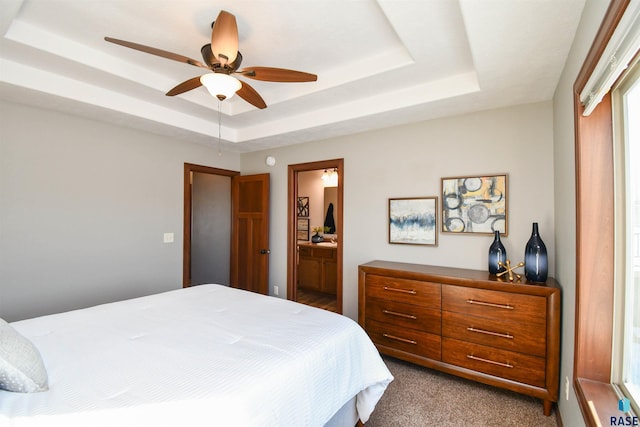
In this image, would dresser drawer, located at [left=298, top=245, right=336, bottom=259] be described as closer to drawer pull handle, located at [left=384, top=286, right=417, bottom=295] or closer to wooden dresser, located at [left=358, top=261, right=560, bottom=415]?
wooden dresser, located at [left=358, top=261, right=560, bottom=415]

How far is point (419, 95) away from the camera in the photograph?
2.51 meters

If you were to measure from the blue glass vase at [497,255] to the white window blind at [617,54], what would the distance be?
4.34ft

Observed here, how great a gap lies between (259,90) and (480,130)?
6.86 ft

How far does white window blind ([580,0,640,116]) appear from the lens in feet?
2.86

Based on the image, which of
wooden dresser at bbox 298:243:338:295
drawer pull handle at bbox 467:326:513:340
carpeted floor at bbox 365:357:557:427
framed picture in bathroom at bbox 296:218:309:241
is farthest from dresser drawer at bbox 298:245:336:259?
drawer pull handle at bbox 467:326:513:340

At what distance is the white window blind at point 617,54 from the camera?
2.86ft

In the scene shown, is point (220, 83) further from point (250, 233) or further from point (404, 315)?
point (250, 233)

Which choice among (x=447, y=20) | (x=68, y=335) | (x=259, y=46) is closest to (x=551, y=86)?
(x=447, y=20)

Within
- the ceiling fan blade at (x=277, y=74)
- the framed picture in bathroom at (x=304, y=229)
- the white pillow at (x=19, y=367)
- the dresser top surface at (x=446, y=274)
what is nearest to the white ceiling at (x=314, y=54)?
the ceiling fan blade at (x=277, y=74)

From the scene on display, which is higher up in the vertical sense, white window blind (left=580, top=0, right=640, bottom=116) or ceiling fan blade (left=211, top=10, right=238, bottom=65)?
ceiling fan blade (left=211, top=10, right=238, bottom=65)

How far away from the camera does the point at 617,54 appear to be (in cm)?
99

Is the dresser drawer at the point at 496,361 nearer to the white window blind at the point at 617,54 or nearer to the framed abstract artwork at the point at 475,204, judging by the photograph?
the framed abstract artwork at the point at 475,204

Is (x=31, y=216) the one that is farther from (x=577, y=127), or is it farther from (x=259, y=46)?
(x=577, y=127)

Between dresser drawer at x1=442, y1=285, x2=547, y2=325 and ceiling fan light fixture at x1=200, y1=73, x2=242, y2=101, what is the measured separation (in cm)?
212
